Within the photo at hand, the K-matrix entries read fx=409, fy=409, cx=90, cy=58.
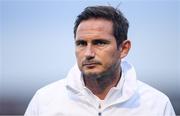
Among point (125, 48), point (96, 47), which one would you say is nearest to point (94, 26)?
point (96, 47)

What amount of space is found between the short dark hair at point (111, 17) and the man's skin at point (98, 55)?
23 millimetres

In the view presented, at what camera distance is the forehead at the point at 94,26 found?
1751mm

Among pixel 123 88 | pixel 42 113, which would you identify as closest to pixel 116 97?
pixel 123 88

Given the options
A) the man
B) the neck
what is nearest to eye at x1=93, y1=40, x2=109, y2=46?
the man

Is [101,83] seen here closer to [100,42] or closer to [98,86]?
Result: [98,86]

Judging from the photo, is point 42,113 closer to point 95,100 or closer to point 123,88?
point 95,100

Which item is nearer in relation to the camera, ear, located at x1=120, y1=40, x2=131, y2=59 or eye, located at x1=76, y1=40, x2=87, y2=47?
eye, located at x1=76, y1=40, x2=87, y2=47

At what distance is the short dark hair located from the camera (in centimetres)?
182

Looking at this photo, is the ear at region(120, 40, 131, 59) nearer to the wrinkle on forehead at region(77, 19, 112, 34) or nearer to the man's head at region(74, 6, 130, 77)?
the man's head at region(74, 6, 130, 77)

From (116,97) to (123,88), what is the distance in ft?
0.20

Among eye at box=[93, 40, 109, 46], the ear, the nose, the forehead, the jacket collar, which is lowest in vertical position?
the jacket collar

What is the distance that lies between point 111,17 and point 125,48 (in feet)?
0.54

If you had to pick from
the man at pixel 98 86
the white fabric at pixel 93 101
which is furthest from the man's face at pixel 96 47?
the white fabric at pixel 93 101

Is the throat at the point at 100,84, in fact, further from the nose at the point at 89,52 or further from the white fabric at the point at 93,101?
the nose at the point at 89,52
